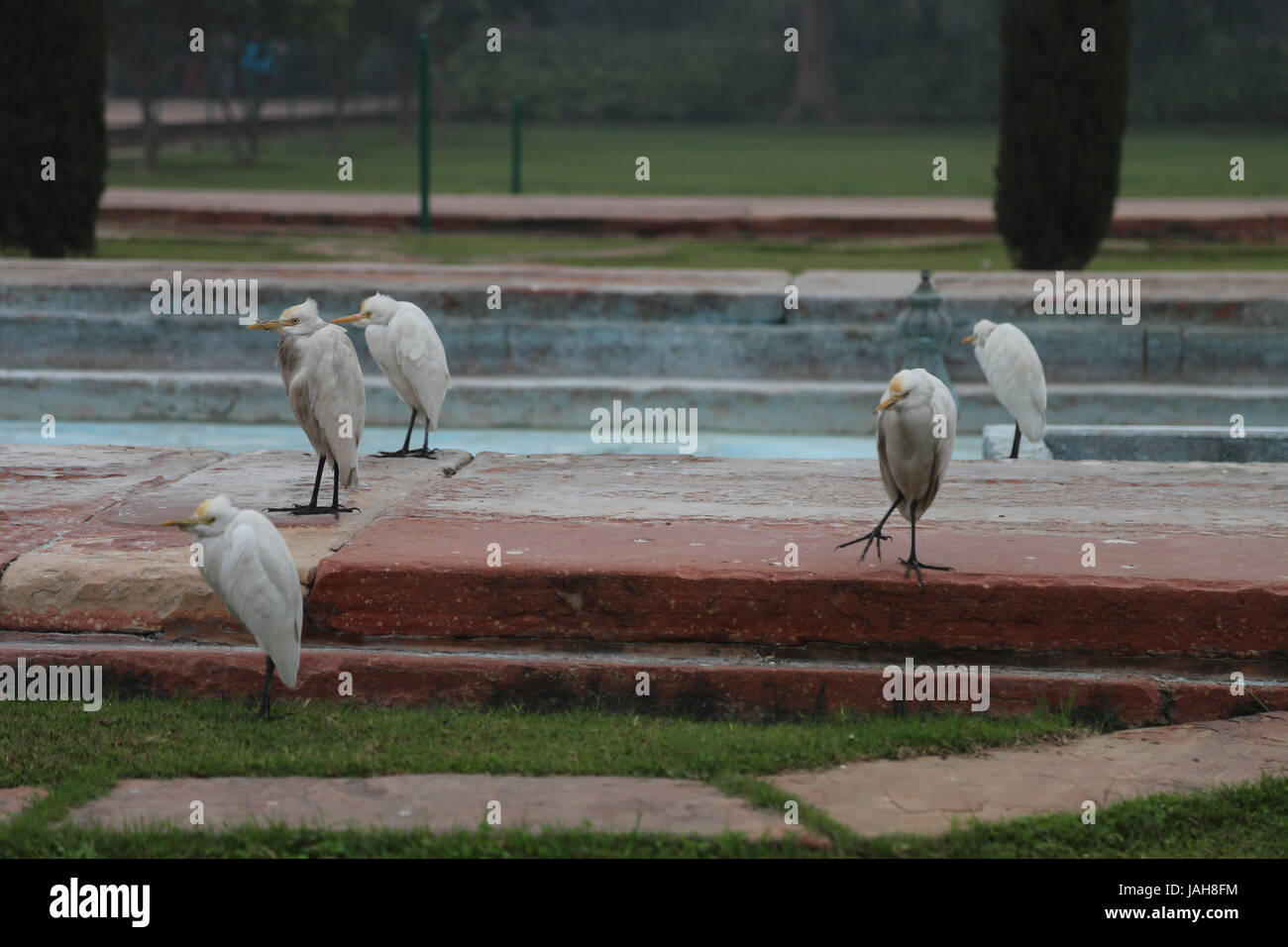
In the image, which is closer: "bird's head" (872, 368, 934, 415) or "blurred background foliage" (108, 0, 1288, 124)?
"bird's head" (872, 368, 934, 415)

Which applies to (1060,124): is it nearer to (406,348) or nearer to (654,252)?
(654,252)

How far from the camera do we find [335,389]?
15.3 ft

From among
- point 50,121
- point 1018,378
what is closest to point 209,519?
point 1018,378

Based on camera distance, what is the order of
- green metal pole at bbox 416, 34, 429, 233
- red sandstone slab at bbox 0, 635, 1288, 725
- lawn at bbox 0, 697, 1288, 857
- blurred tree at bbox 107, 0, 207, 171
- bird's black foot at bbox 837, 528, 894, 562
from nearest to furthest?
1. lawn at bbox 0, 697, 1288, 857
2. red sandstone slab at bbox 0, 635, 1288, 725
3. bird's black foot at bbox 837, 528, 894, 562
4. green metal pole at bbox 416, 34, 429, 233
5. blurred tree at bbox 107, 0, 207, 171

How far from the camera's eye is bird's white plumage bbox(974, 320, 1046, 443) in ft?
20.3

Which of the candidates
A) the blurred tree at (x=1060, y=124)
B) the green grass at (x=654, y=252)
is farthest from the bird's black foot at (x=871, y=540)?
the blurred tree at (x=1060, y=124)

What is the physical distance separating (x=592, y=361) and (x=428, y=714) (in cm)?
504

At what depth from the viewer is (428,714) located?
3.99m

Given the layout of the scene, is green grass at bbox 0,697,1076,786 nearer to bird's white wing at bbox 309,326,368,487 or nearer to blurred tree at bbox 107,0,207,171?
bird's white wing at bbox 309,326,368,487

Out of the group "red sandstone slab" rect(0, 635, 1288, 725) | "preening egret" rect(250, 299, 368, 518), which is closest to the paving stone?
Answer: "red sandstone slab" rect(0, 635, 1288, 725)

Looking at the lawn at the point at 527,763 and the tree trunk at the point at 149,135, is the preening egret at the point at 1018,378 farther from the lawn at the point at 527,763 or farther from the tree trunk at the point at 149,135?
the tree trunk at the point at 149,135

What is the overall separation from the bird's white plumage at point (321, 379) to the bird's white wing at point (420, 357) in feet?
3.30

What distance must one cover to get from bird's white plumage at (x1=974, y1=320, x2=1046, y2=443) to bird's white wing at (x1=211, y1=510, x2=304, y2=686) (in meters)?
3.35
